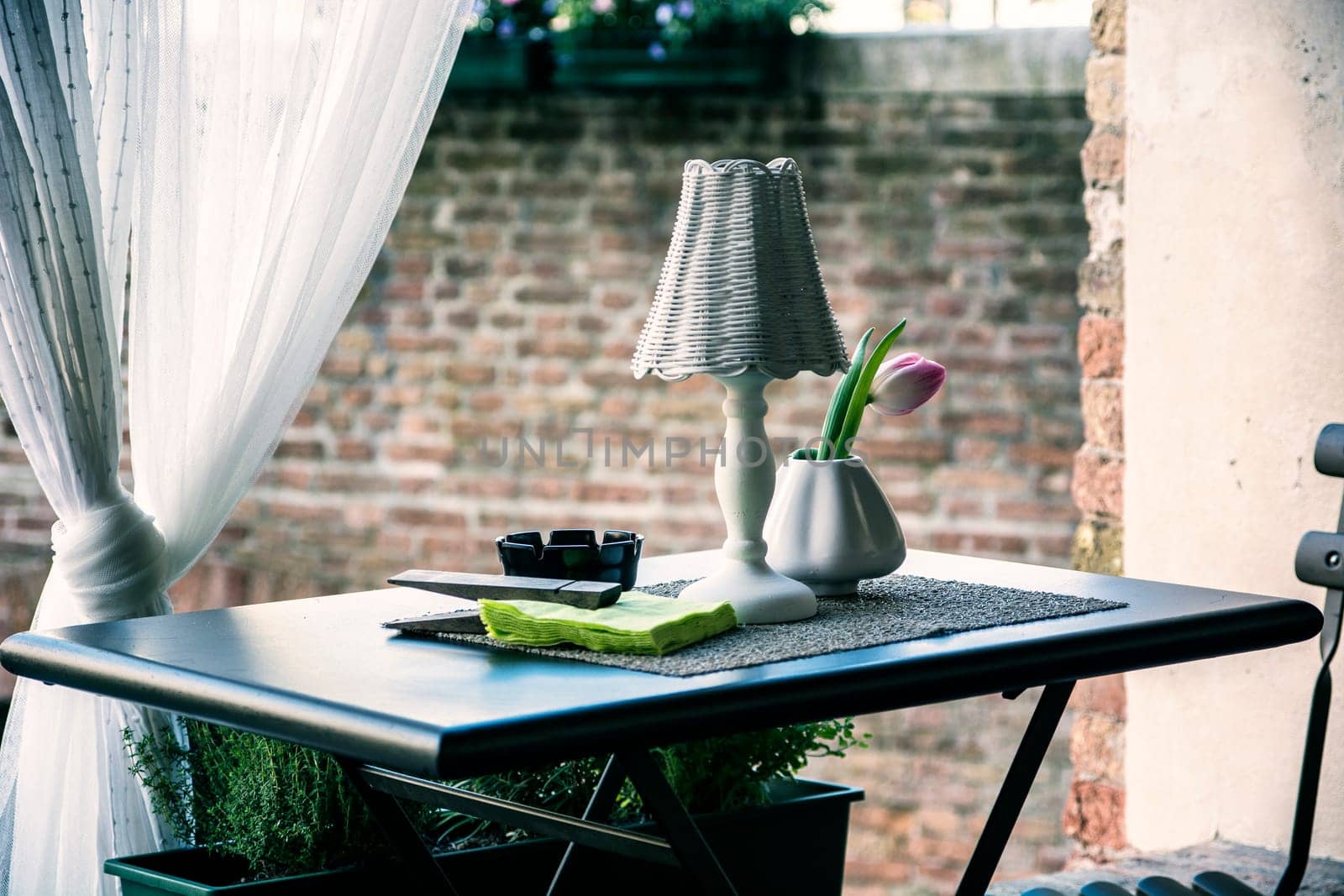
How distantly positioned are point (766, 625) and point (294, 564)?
3279mm

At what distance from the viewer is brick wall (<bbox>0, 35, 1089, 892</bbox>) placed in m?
4.14

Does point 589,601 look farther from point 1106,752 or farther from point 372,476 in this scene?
point 372,476

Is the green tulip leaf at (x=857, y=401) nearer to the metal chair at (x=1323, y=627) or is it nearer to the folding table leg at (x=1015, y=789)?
the folding table leg at (x=1015, y=789)

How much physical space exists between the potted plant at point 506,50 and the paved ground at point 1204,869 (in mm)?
2686

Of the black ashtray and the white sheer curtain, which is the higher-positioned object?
the white sheer curtain

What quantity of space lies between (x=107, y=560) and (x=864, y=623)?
0.94 metres

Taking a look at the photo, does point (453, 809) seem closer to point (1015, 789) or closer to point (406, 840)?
point (406, 840)

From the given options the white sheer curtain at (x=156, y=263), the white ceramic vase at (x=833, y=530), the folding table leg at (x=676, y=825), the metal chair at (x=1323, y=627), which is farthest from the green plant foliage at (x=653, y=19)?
the folding table leg at (x=676, y=825)

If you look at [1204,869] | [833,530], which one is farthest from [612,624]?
[1204,869]

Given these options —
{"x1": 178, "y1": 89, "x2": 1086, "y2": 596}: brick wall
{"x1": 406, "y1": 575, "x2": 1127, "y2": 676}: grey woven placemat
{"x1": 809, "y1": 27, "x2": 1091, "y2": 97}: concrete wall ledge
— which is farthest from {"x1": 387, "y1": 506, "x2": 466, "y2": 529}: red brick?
{"x1": 406, "y1": 575, "x2": 1127, "y2": 676}: grey woven placemat

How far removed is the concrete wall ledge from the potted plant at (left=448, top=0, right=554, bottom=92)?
77cm

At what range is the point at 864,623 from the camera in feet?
4.97

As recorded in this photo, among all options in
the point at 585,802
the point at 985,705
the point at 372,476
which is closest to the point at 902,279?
the point at 985,705

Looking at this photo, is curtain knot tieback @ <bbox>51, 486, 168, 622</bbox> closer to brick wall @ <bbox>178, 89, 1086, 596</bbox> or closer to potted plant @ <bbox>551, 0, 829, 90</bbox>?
brick wall @ <bbox>178, 89, 1086, 596</bbox>
